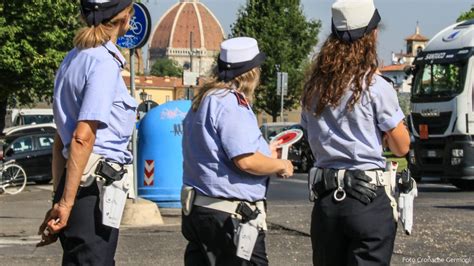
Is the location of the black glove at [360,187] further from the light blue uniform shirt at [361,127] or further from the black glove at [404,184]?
the black glove at [404,184]

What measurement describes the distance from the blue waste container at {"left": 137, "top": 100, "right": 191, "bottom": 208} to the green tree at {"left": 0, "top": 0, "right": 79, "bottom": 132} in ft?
55.5

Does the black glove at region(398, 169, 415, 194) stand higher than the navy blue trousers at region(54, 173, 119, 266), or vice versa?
the black glove at region(398, 169, 415, 194)

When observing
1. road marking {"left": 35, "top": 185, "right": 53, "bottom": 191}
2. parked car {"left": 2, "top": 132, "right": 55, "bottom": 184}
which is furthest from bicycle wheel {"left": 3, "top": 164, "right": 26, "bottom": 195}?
parked car {"left": 2, "top": 132, "right": 55, "bottom": 184}

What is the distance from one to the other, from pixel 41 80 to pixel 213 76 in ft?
99.1

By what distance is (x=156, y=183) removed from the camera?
15.9 metres

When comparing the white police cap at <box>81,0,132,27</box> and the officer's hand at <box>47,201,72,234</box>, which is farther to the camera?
the white police cap at <box>81,0,132,27</box>

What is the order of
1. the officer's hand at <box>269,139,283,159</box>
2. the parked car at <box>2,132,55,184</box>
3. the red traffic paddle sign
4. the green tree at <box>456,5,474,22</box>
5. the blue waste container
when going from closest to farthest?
the officer's hand at <box>269,139,283,159</box> < the red traffic paddle sign < the blue waste container < the parked car at <box>2,132,55,184</box> < the green tree at <box>456,5,474,22</box>

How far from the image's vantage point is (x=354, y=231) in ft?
15.5

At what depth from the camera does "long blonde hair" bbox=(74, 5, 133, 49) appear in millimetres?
4680

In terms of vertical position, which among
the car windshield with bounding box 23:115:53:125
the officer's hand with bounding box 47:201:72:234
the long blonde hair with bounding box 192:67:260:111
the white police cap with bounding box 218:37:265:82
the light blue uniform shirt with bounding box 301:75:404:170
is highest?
the white police cap with bounding box 218:37:265:82

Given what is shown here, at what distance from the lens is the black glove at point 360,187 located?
477 cm

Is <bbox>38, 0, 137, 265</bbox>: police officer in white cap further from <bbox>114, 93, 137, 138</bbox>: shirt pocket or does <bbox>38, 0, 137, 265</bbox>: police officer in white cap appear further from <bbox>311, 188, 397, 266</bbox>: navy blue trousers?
<bbox>311, 188, 397, 266</bbox>: navy blue trousers

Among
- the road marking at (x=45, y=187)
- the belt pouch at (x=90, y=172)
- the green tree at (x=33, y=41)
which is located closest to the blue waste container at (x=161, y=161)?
the road marking at (x=45, y=187)

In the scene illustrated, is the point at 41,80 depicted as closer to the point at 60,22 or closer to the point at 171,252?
the point at 60,22
